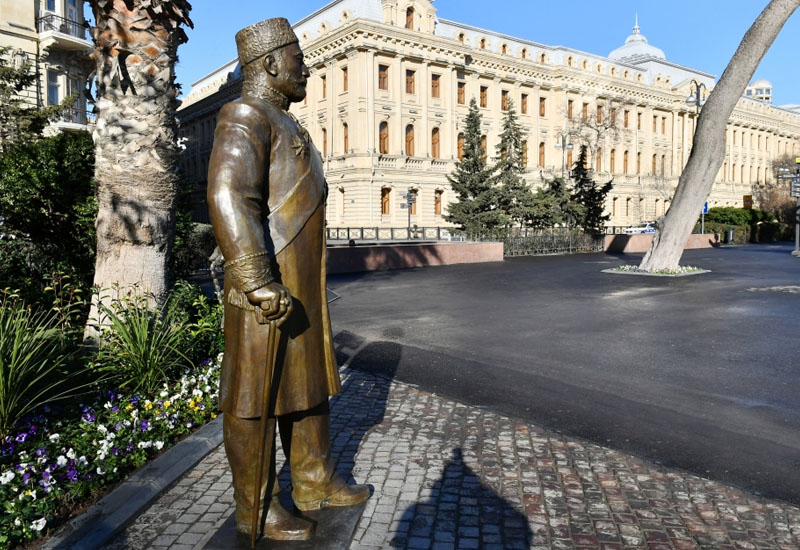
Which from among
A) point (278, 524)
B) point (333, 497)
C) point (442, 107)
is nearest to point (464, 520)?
point (333, 497)

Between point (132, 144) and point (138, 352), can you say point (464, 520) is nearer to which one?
point (138, 352)

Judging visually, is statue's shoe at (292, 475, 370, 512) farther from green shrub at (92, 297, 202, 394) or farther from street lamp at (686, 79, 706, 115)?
street lamp at (686, 79, 706, 115)

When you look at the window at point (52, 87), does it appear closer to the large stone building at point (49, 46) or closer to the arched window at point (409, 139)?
the large stone building at point (49, 46)

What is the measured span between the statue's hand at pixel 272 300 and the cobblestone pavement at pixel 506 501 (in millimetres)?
1371

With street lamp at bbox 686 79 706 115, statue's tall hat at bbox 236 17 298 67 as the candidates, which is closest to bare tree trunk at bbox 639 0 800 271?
street lamp at bbox 686 79 706 115

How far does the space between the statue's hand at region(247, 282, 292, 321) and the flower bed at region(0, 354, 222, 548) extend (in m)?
1.72

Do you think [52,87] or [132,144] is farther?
[52,87]

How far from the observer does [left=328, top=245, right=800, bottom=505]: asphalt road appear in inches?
189

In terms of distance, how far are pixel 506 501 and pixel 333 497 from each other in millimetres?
1064

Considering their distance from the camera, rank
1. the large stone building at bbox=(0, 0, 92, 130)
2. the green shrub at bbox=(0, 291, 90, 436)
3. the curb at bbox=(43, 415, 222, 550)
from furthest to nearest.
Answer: the large stone building at bbox=(0, 0, 92, 130), the green shrub at bbox=(0, 291, 90, 436), the curb at bbox=(43, 415, 222, 550)

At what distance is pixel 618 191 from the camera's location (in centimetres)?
6700

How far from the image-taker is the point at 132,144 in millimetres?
6320

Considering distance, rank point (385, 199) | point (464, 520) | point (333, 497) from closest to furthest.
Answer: point (333, 497), point (464, 520), point (385, 199)

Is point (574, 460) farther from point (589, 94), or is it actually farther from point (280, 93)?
point (589, 94)
